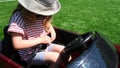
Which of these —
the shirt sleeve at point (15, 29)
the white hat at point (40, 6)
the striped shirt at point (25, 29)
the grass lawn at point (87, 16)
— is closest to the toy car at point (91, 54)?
the striped shirt at point (25, 29)

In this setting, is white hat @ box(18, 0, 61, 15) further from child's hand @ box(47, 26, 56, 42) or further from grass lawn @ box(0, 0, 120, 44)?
grass lawn @ box(0, 0, 120, 44)

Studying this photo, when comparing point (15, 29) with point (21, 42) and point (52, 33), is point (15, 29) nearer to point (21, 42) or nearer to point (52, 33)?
point (21, 42)

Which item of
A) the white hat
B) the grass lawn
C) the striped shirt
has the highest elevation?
the white hat

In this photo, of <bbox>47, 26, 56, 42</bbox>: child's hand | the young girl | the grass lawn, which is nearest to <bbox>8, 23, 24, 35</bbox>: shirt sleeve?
the young girl

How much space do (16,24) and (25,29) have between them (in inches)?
4.9

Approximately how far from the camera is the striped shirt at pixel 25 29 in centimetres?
272

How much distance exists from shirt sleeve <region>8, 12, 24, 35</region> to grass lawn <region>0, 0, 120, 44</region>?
86.0 inches

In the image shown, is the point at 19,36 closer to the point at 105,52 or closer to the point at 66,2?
the point at 105,52

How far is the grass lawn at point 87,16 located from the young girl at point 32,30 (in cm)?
211

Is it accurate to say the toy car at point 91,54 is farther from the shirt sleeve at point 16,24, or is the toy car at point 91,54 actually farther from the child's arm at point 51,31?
the child's arm at point 51,31

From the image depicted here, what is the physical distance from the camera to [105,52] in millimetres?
2516

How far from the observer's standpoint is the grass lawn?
5.64 meters

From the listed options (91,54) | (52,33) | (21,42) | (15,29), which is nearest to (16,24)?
(15,29)

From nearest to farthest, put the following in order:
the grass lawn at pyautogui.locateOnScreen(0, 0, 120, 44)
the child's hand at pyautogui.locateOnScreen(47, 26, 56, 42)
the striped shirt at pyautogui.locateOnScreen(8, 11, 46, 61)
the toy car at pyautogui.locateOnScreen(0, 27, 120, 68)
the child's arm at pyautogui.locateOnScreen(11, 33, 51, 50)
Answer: the toy car at pyautogui.locateOnScreen(0, 27, 120, 68) → the child's arm at pyautogui.locateOnScreen(11, 33, 51, 50) → the striped shirt at pyautogui.locateOnScreen(8, 11, 46, 61) → the child's hand at pyautogui.locateOnScreen(47, 26, 56, 42) → the grass lawn at pyautogui.locateOnScreen(0, 0, 120, 44)
